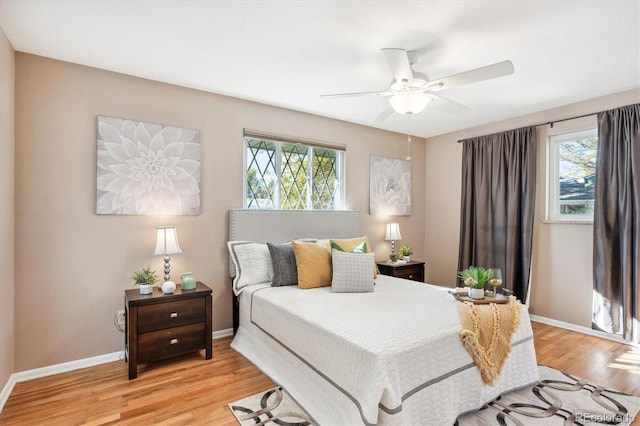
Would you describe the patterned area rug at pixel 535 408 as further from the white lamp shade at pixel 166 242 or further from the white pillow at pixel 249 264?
the white lamp shade at pixel 166 242

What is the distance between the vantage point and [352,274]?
298 cm

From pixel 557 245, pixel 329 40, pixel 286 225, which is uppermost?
pixel 329 40

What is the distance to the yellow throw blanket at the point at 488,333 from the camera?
2059mm

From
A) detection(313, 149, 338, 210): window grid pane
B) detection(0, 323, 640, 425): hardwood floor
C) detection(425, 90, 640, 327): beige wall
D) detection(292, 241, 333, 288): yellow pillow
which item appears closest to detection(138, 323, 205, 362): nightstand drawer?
detection(0, 323, 640, 425): hardwood floor

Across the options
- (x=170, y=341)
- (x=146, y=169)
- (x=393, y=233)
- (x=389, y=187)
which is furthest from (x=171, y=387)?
(x=389, y=187)

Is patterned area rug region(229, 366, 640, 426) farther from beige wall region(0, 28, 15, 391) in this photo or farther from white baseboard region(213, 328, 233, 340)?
beige wall region(0, 28, 15, 391)

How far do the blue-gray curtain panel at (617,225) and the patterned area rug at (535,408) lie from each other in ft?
4.11

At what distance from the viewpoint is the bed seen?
1.72 meters

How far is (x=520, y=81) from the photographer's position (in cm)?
311

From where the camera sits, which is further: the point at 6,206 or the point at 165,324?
the point at 165,324

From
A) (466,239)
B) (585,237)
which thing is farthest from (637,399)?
(466,239)

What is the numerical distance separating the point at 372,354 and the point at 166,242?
1.99m

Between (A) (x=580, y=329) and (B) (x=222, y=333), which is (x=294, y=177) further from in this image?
(A) (x=580, y=329)

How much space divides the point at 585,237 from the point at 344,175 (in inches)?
107
